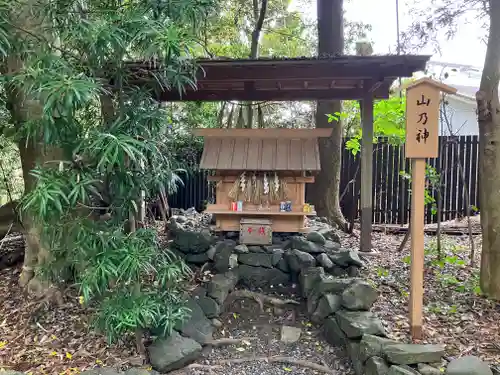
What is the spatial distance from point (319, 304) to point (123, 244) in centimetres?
212

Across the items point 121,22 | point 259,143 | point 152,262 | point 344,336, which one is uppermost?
point 121,22

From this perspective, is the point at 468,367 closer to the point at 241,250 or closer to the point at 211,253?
the point at 241,250

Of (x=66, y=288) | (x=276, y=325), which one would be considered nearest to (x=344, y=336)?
(x=276, y=325)

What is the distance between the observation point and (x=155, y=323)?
3141 mm

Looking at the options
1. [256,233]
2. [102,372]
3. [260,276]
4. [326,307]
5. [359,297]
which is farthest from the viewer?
[256,233]

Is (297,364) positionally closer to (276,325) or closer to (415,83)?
(276,325)

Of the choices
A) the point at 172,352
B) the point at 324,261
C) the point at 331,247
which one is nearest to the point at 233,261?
the point at 324,261

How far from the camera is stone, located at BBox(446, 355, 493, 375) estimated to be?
2660 millimetres

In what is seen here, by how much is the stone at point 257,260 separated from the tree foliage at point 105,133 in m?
1.42

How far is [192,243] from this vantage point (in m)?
4.85

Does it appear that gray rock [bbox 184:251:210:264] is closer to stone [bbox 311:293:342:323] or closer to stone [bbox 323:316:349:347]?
stone [bbox 311:293:342:323]

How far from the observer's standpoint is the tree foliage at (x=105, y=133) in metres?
2.55

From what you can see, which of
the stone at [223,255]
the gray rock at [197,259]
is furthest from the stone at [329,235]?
the gray rock at [197,259]

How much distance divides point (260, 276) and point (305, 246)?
0.65m
